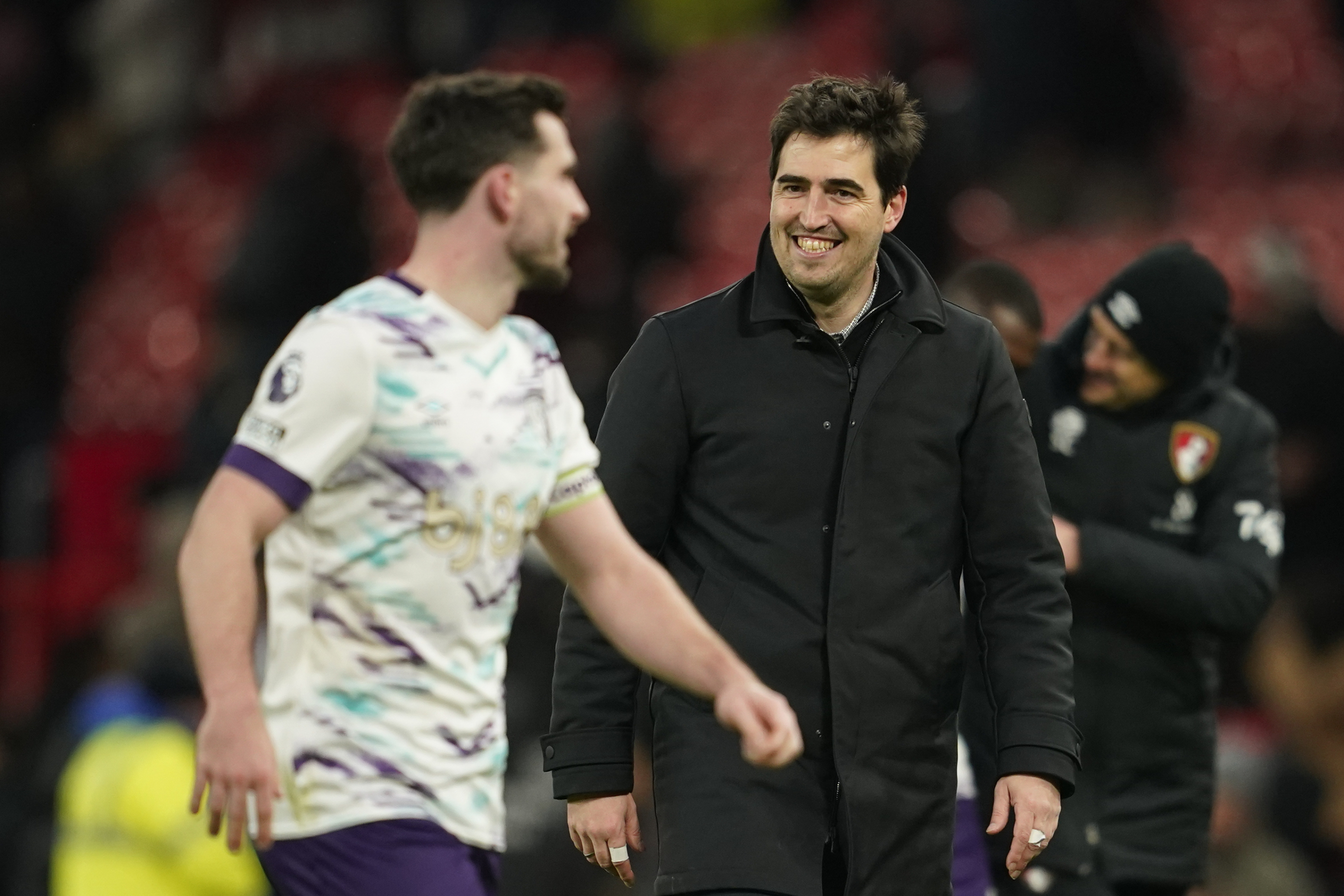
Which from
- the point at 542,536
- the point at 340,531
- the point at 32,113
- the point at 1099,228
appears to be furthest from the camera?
the point at 32,113

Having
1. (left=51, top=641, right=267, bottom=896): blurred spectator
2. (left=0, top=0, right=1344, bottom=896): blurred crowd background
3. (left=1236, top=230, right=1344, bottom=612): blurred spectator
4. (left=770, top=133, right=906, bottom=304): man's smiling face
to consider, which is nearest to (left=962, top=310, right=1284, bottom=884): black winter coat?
(left=770, top=133, right=906, bottom=304): man's smiling face

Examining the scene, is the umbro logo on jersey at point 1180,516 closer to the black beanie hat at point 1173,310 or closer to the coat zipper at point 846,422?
the black beanie hat at point 1173,310

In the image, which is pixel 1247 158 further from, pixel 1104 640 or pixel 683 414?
pixel 683 414

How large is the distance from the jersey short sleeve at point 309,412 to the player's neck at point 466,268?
29cm

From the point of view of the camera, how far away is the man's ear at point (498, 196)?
4.25m

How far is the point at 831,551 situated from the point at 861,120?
961 mm

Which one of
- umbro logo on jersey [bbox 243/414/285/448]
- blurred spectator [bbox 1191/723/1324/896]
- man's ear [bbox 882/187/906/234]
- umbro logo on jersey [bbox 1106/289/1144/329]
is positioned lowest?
blurred spectator [bbox 1191/723/1324/896]

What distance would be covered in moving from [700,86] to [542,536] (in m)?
11.4

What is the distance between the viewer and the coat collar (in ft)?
15.6

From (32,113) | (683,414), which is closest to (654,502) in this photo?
(683,414)

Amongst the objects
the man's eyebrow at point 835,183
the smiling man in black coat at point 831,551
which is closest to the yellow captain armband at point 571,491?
the smiling man in black coat at point 831,551

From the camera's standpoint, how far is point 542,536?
14.3 feet

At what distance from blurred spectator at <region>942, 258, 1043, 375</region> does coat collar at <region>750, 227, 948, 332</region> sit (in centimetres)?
93

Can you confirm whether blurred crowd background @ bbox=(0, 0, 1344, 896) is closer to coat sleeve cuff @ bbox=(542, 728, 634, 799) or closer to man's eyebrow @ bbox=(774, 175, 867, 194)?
coat sleeve cuff @ bbox=(542, 728, 634, 799)
